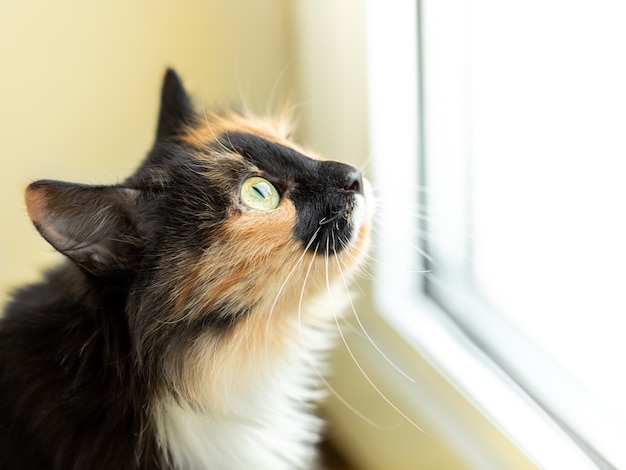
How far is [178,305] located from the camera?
984 millimetres

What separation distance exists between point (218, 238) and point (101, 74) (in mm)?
723

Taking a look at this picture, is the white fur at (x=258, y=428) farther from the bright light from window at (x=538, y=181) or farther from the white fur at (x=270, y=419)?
the bright light from window at (x=538, y=181)

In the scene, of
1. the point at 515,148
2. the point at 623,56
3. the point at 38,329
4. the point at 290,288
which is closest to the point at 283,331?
the point at 290,288

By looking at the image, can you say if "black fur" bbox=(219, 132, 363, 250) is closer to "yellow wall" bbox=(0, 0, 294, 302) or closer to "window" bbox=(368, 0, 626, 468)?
"window" bbox=(368, 0, 626, 468)

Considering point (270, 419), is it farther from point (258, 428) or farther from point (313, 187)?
point (313, 187)

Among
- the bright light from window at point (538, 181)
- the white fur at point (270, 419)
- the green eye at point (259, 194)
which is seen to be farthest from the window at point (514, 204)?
the green eye at point (259, 194)

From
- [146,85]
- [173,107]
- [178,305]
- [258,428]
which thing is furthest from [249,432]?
[146,85]

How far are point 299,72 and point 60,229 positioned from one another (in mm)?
746

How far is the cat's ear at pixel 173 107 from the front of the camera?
1214mm

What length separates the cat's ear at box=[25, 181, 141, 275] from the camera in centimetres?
87

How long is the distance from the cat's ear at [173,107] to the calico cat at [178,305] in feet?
0.33

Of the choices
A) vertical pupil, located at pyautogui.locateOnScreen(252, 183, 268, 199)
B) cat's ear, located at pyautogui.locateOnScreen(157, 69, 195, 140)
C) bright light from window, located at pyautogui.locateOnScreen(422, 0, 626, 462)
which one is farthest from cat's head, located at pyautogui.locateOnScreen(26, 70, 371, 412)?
bright light from window, located at pyautogui.locateOnScreen(422, 0, 626, 462)

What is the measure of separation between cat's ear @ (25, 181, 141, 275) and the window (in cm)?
46

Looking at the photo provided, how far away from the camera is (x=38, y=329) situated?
108 cm
